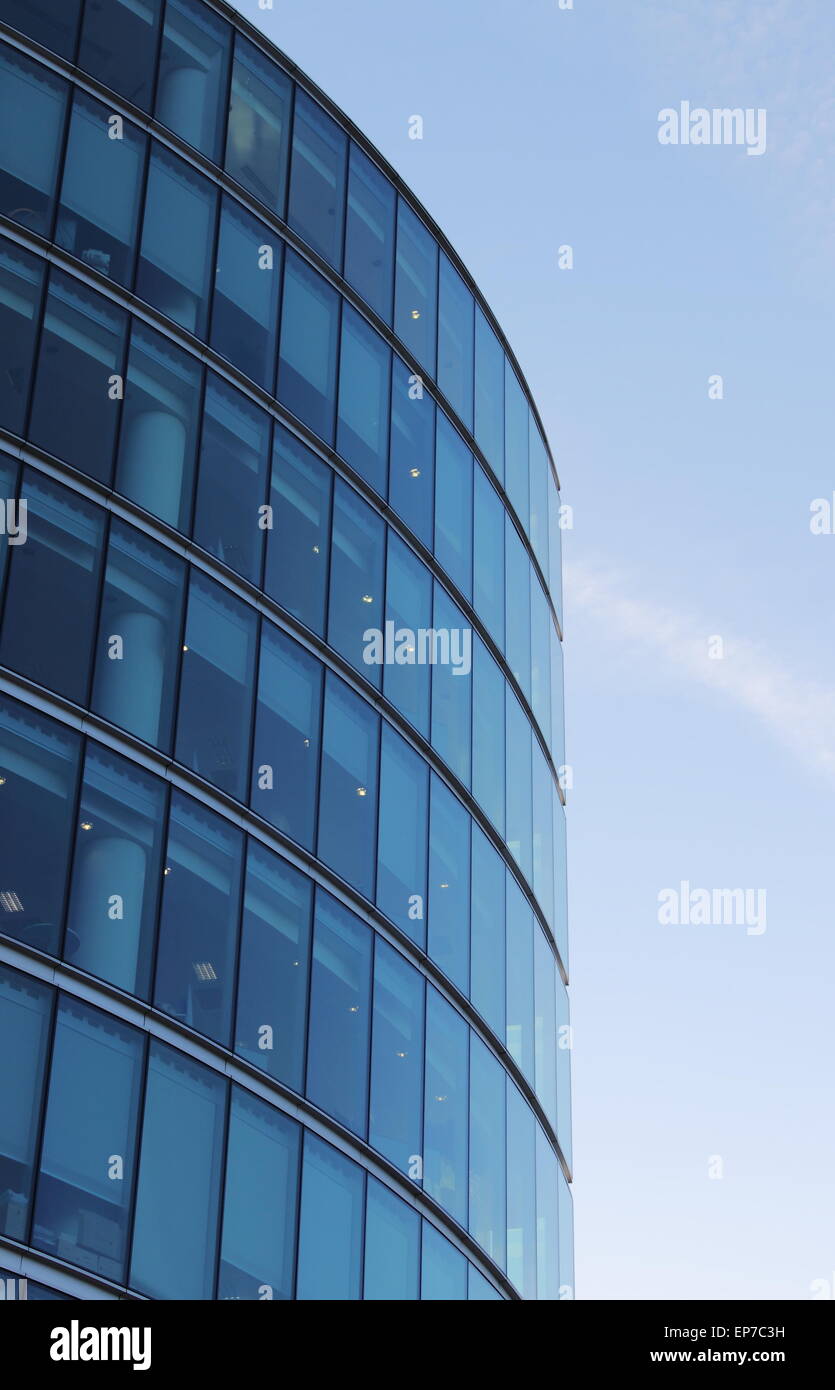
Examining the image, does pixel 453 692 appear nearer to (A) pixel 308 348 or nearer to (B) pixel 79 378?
(A) pixel 308 348

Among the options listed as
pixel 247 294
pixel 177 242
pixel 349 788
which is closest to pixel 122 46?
pixel 177 242

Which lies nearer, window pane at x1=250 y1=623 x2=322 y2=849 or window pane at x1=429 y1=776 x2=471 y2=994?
window pane at x1=250 y1=623 x2=322 y2=849

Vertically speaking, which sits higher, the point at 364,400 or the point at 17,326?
the point at 364,400

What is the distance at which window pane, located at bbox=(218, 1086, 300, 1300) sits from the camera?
20.9 metres

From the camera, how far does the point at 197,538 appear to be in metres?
24.5

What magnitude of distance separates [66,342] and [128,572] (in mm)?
3129

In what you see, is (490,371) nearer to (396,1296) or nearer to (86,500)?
(86,500)

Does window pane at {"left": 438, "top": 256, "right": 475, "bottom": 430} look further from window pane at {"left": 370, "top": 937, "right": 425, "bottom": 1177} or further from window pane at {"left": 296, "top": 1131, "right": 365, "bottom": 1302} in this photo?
window pane at {"left": 296, "top": 1131, "right": 365, "bottom": 1302}

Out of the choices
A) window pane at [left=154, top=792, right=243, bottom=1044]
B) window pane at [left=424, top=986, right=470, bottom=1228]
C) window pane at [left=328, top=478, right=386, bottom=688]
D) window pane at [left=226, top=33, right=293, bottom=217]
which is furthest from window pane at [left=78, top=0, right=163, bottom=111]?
window pane at [left=424, top=986, right=470, bottom=1228]

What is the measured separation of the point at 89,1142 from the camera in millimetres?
19938

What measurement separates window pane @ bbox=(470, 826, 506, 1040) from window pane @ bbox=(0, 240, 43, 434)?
368 inches

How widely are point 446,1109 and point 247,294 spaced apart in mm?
11398
